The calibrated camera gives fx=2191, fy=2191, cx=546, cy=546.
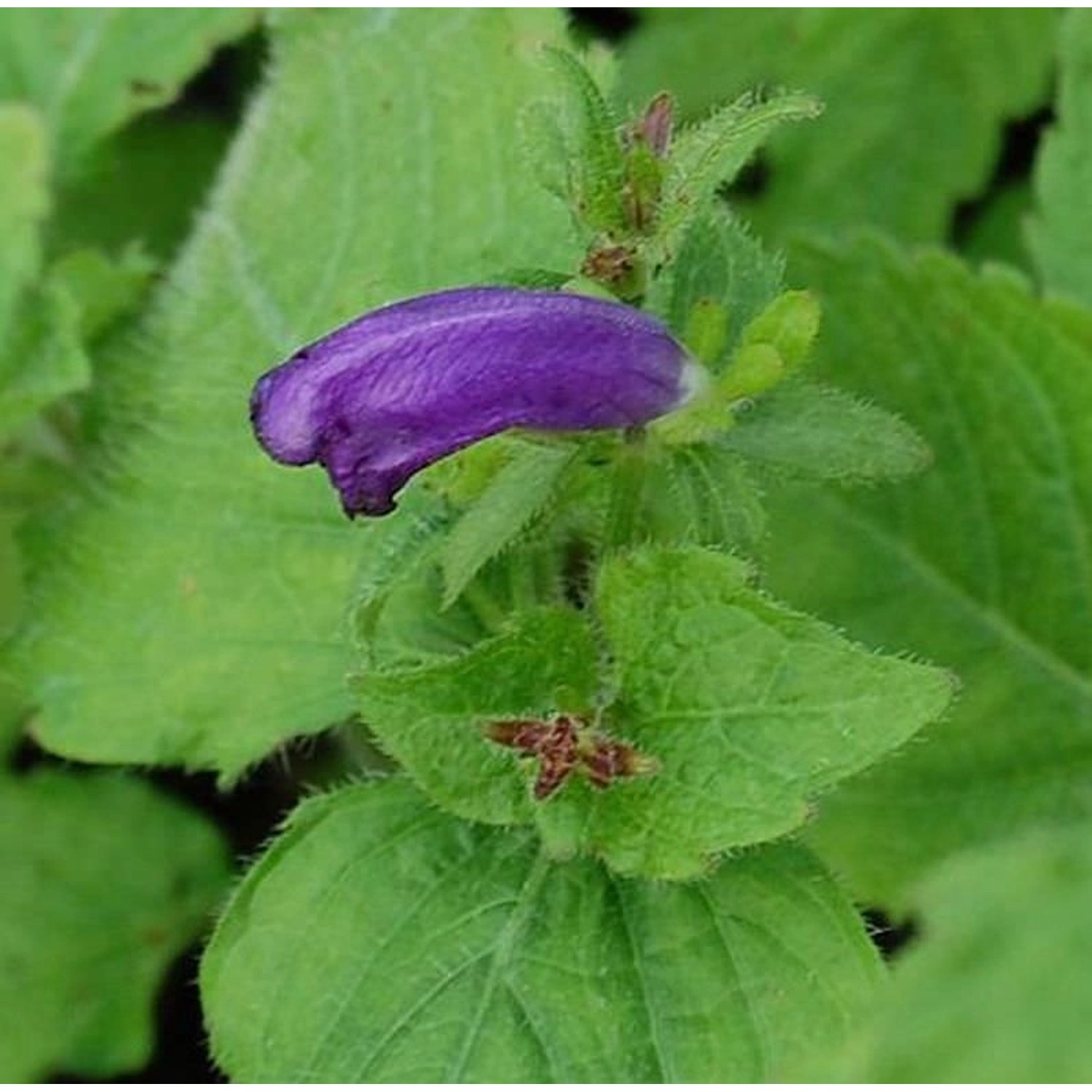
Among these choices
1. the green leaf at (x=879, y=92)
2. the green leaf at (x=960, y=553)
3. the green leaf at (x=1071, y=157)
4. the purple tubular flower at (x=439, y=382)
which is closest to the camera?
the purple tubular flower at (x=439, y=382)

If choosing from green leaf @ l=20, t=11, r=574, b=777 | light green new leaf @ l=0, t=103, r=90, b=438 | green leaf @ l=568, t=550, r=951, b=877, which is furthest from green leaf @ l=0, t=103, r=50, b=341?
green leaf @ l=568, t=550, r=951, b=877

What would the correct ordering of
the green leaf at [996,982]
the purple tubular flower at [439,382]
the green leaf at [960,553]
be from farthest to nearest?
the green leaf at [960,553]
the purple tubular flower at [439,382]
the green leaf at [996,982]

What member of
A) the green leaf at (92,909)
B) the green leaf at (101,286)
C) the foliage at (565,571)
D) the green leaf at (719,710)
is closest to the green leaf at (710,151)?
the foliage at (565,571)

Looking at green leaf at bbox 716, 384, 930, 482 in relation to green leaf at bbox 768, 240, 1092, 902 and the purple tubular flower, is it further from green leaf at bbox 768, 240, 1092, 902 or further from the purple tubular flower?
green leaf at bbox 768, 240, 1092, 902

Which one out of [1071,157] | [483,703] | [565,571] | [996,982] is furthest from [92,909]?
[996,982]

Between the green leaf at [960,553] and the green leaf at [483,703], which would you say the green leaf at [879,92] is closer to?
the green leaf at [960,553]

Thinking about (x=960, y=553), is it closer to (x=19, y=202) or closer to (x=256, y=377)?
(x=256, y=377)
